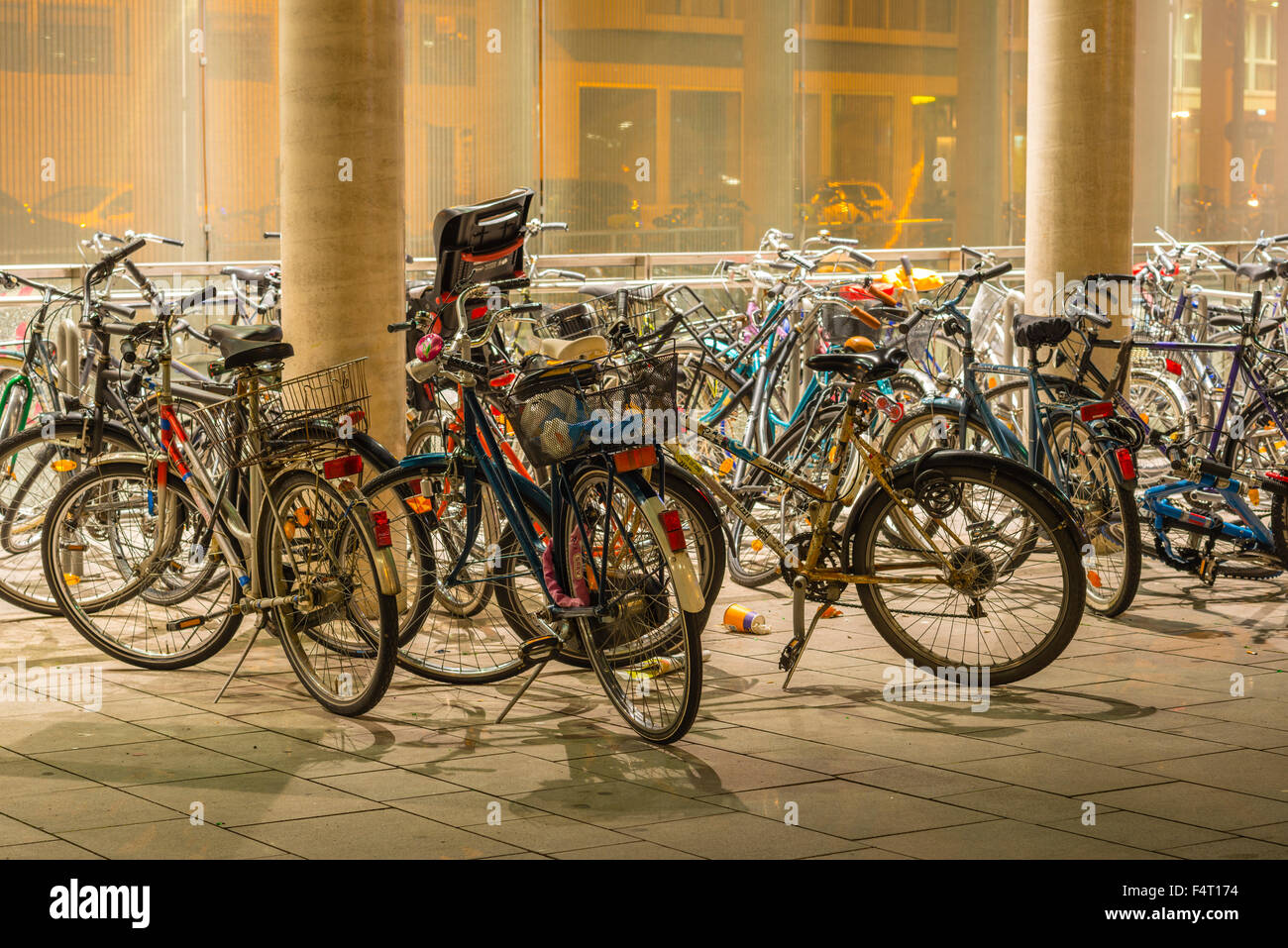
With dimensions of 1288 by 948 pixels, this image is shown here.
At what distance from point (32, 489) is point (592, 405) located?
9.93ft

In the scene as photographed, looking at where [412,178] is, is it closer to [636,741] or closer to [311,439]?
[311,439]

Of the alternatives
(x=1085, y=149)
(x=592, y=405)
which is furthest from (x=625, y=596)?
(x=1085, y=149)

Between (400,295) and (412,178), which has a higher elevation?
(412,178)

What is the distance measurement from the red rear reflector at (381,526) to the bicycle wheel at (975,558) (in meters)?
Result: 1.46

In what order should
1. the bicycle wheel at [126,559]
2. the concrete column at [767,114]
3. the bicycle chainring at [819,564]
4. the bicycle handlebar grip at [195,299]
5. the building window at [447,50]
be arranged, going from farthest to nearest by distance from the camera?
the concrete column at [767,114] → the building window at [447,50] → the bicycle handlebar grip at [195,299] → the bicycle wheel at [126,559] → the bicycle chainring at [819,564]

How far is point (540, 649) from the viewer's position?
5008 mm

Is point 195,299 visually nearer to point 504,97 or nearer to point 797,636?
point 797,636

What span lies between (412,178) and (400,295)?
5.65 m

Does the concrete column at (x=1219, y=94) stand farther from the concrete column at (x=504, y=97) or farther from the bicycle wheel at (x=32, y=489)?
the bicycle wheel at (x=32, y=489)

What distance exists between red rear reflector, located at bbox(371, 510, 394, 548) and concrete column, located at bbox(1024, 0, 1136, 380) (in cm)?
405

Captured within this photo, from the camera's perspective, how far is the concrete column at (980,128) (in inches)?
547

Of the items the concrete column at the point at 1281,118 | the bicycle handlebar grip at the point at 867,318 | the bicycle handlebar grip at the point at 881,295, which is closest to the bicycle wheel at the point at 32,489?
the bicycle handlebar grip at the point at 867,318
